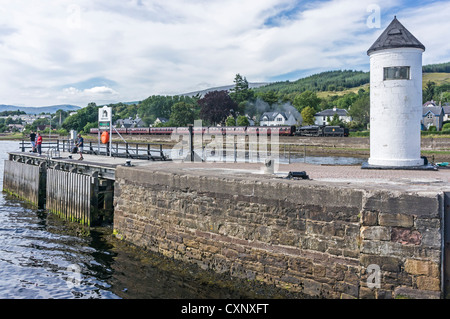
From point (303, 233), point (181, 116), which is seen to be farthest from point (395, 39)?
point (181, 116)

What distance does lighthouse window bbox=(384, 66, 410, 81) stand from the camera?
40.4ft

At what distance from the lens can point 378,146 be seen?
12.9 meters

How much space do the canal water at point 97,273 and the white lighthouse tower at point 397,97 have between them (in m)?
7.06

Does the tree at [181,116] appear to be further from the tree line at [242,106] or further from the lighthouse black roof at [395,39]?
the lighthouse black roof at [395,39]

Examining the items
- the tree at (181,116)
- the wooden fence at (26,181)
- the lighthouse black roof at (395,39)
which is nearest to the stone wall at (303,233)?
the lighthouse black roof at (395,39)

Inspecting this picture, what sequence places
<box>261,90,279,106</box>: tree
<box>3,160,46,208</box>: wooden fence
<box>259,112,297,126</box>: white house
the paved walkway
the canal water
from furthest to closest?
<box>261,90,279,106</box>: tree
<box>259,112,297,126</box>: white house
<box>3,160,46,208</box>: wooden fence
the paved walkway
the canal water

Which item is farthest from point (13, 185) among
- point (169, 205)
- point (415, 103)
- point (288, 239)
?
point (415, 103)

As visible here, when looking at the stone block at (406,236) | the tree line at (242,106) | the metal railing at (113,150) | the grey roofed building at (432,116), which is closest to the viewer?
the stone block at (406,236)

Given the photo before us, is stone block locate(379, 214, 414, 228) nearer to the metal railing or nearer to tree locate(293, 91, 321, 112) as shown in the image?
the metal railing

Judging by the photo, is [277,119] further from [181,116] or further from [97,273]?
[97,273]

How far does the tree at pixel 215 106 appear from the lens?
88.8 m

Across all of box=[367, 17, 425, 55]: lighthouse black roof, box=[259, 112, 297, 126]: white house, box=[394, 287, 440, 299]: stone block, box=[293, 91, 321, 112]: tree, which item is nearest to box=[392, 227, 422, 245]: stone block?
box=[394, 287, 440, 299]: stone block

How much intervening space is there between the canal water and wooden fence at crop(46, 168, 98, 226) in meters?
1.01

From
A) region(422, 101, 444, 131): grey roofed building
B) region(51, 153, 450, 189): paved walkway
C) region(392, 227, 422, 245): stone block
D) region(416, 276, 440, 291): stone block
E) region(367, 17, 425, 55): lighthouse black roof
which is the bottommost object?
region(416, 276, 440, 291): stone block
